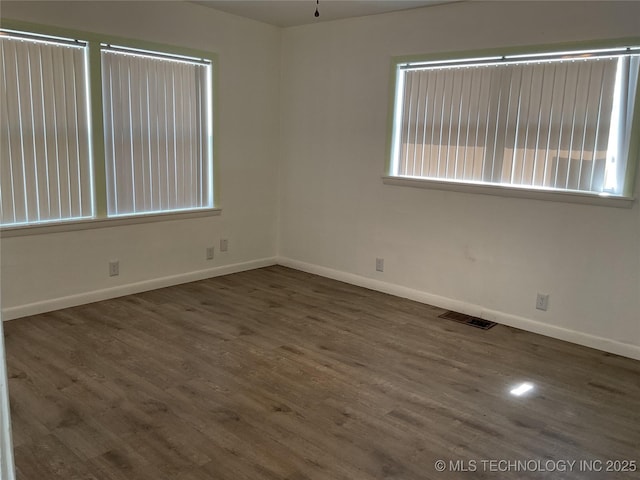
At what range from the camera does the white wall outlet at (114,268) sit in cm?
428

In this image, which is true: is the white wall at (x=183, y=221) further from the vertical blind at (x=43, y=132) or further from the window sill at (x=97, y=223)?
the vertical blind at (x=43, y=132)

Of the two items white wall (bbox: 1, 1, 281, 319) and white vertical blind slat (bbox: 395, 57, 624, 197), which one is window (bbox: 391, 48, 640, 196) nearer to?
white vertical blind slat (bbox: 395, 57, 624, 197)

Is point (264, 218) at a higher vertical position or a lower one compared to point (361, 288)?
higher

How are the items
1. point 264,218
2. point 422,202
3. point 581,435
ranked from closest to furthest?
point 581,435 → point 422,202 → point 264,218

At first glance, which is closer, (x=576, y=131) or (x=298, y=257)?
(x=576, y=131)

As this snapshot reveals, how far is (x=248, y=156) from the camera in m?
5.21

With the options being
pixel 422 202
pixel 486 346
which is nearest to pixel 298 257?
pixel 422 202

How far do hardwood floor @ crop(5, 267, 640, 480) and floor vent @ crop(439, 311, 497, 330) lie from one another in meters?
0.11

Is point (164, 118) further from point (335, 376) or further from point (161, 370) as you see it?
point (335, 376)

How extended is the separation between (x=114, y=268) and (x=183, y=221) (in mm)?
Result: 757

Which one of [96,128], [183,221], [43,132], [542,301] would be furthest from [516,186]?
[43,132]

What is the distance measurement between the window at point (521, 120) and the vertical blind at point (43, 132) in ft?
8.47

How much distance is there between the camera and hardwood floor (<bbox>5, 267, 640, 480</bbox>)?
89.2 inches

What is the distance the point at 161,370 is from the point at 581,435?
7.51 feet
